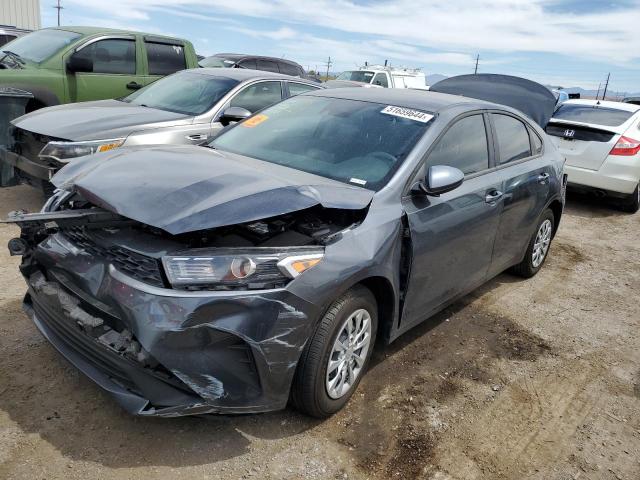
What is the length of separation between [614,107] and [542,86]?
2.85 m

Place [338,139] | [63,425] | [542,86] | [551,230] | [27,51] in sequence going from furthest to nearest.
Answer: [27,51] < [542,86] < [551,230] < [338,139] < [63,425]

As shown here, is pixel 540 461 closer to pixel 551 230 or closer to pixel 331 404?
pixel 331 404

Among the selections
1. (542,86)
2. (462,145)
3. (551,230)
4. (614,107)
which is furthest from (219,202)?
(614,107)

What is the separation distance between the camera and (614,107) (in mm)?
8805

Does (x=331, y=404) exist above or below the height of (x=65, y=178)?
below

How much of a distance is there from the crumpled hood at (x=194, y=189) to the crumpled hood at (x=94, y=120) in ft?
7.30

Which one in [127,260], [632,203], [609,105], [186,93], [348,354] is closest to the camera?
[127,260]

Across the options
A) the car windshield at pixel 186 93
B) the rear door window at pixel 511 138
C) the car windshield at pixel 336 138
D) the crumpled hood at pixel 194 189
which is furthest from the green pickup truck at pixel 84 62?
the rear door window at pixel 511 138

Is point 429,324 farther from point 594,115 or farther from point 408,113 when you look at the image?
point 594,115

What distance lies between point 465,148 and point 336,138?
3.09 ft

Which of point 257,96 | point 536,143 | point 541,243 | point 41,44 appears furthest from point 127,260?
point 41,44

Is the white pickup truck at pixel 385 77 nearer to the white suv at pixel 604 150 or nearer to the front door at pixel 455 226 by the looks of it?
the white suv at pixel 604 150

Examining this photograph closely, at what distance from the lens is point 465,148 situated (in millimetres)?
3732

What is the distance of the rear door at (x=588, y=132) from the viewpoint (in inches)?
319
